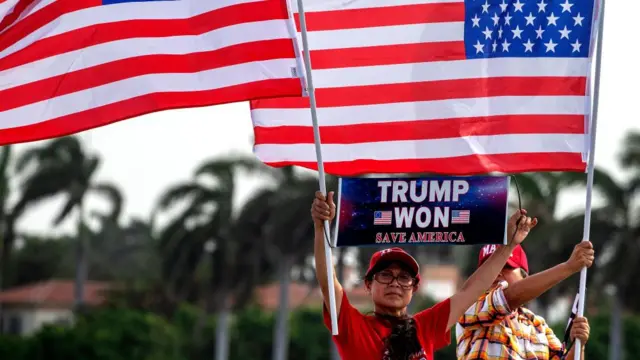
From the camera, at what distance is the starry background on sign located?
7520 millimetres

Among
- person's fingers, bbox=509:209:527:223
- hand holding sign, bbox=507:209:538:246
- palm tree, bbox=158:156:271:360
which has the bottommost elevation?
palm tree, bbox=158:156:271:360

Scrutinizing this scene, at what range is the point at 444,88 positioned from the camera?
760 centimetres

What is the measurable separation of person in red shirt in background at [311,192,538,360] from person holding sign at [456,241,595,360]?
16.4 inches

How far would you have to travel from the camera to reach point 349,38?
7.86 meters

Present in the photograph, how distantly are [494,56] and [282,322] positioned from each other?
45859 millimetres

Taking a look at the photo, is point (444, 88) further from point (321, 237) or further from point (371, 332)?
point (371, 332)

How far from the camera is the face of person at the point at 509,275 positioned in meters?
7.22

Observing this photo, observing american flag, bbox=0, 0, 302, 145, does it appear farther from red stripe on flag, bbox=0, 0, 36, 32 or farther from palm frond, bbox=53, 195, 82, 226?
palm frond, bbox=53, 195, 82, 226

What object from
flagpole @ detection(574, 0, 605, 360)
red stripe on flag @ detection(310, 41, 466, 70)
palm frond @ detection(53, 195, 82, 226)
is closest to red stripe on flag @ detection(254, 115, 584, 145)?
flagpole @ detection(574, 0, 605, 360)

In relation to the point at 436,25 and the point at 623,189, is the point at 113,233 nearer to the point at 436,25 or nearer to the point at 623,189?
the point at 623,189

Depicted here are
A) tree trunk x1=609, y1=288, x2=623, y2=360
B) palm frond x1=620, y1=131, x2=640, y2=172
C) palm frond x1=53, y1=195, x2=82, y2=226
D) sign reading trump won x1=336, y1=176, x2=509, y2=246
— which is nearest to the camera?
sign reading trump won x1=336, y1=176, x2=509, y2=246

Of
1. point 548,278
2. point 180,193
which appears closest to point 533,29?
point 548,278

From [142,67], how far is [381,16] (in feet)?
4.73

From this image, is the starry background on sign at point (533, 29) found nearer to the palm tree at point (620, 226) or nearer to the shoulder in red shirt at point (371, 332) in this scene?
the shoulder in red shirt at point (371, 332)
